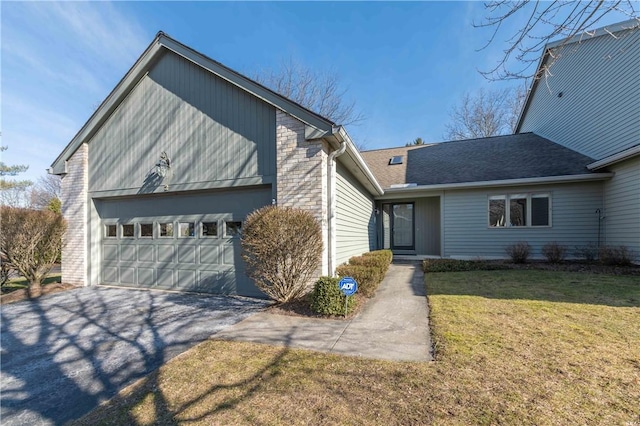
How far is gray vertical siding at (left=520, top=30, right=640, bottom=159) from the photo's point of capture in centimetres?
853

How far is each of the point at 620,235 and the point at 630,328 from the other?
691 centimetres

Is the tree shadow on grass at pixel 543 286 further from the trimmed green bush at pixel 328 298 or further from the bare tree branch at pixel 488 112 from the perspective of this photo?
the bare tree branch at pixel 488 112

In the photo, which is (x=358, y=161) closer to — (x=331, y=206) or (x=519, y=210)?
(x=331, y=206)

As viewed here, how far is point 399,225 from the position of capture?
516 inches

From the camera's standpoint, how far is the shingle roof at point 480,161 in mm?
10467

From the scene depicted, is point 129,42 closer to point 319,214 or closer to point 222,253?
point 222,253

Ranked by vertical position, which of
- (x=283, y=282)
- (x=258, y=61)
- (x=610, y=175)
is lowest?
(x=283, y=282)

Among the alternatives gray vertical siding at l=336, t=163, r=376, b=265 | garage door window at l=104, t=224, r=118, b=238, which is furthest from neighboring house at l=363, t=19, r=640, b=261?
garage door window at l=104, t=224, r=118, b=238

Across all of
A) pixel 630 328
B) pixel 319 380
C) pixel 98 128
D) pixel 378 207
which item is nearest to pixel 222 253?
pixel 319 380

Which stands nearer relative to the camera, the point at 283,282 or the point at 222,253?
the point at 283,282

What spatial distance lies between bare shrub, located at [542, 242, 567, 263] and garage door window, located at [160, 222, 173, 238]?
1171cm

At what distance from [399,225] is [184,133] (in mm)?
9660

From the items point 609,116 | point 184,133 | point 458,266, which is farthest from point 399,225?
point 184,133

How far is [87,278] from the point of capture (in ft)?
26.7
